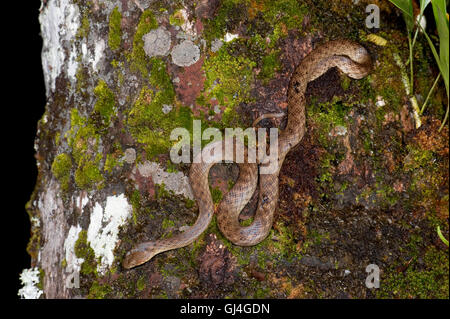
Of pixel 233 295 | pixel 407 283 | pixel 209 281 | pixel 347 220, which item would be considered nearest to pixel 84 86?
pixel 209 281

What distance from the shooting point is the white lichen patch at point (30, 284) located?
381 centimetres

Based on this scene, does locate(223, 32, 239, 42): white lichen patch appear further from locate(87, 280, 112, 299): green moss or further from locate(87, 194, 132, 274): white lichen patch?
locate(87, 280, 112, 299): green moss

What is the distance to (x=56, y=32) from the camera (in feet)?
12.8

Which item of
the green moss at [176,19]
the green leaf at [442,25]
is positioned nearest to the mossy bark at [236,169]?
the green moss at [176,19]

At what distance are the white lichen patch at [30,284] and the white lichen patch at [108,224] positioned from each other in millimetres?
896

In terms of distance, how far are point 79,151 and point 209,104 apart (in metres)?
1.31

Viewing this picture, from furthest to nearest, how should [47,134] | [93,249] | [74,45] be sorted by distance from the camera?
[47,134] < [74,45] < [93,249]

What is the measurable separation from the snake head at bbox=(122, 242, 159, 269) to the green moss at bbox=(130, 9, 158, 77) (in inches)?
60.1

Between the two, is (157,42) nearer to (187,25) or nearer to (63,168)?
(187,25)

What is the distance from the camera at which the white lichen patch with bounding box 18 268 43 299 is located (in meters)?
3.81

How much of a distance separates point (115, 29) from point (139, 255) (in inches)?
79.5

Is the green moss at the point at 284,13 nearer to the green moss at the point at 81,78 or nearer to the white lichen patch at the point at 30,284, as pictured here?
the green moss at the point at 81,78

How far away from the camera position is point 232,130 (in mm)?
3541

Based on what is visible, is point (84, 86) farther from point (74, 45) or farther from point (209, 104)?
point (209, 104)
